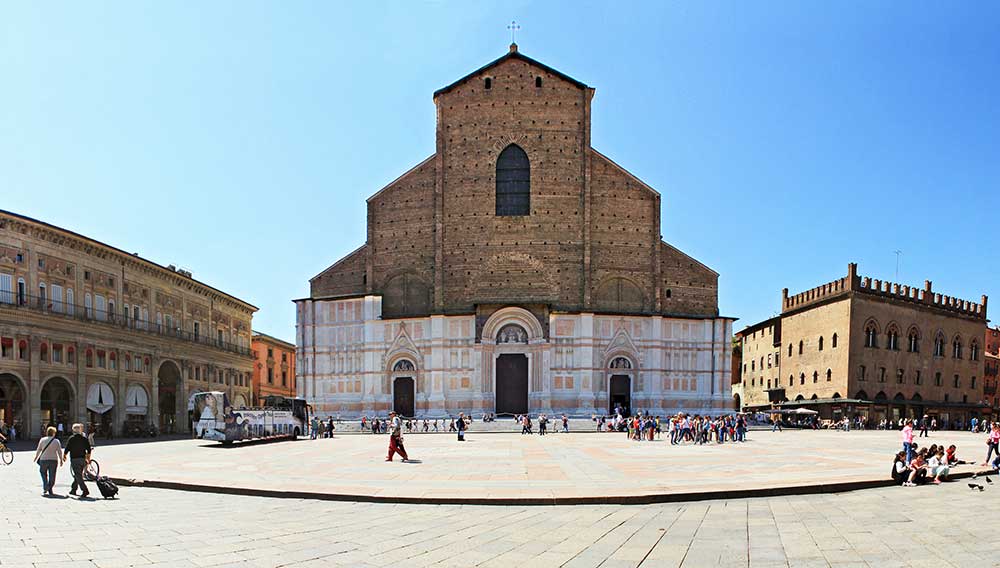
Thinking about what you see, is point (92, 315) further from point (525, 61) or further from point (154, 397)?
point (525, 61)

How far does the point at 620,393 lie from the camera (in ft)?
159

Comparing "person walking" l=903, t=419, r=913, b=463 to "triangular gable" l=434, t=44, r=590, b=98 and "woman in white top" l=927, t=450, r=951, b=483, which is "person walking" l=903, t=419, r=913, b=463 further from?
"triangular gable" l=434, t=44, r=590, b=98

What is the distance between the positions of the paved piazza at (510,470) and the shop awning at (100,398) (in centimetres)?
1630

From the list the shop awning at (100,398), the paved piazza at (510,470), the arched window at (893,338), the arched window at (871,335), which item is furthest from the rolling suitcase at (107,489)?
the arched window at (893,338)

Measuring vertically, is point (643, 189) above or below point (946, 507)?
above

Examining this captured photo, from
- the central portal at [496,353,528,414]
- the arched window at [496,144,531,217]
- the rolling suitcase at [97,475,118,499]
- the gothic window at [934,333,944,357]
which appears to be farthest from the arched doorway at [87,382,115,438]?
the gothic window at [934,333,944,357]

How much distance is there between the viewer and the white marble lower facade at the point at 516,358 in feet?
156

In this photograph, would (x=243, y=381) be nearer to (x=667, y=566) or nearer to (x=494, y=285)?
(x=494, y=285)

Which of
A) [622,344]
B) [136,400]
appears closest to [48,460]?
[136,400]

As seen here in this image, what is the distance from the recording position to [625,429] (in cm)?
4262

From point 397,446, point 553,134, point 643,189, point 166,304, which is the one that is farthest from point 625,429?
point 166,304

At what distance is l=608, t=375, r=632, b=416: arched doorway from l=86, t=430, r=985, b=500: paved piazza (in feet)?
79.0

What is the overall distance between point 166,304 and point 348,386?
1303 centimetres

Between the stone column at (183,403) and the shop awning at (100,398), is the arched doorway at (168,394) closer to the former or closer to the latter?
the stone column at (183,403)
